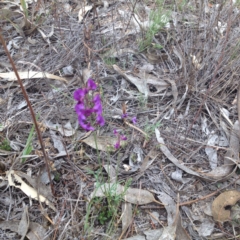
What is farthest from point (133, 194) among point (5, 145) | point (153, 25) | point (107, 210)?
point (153, 25)

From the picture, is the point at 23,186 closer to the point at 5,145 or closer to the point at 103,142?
the point at 5,145

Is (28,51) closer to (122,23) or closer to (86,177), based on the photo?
(122,23)

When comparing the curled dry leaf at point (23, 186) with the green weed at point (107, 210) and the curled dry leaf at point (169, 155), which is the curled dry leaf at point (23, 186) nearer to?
the green weed at point (107, 210)

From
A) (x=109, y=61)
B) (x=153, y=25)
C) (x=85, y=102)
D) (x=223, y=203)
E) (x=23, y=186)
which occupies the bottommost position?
(x=223, y=203)

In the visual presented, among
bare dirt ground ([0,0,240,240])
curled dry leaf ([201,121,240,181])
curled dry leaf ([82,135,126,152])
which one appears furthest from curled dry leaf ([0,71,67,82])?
curled dry leaf ([201,121,240,181])


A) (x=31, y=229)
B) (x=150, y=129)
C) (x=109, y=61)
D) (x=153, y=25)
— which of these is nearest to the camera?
(x=31, y=229)

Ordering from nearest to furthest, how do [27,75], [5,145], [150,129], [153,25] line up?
[5,145] → [150,129] → [27,75] → [153,25]

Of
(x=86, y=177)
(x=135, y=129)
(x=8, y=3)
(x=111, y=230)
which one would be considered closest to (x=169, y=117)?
(x=135, y=129)
